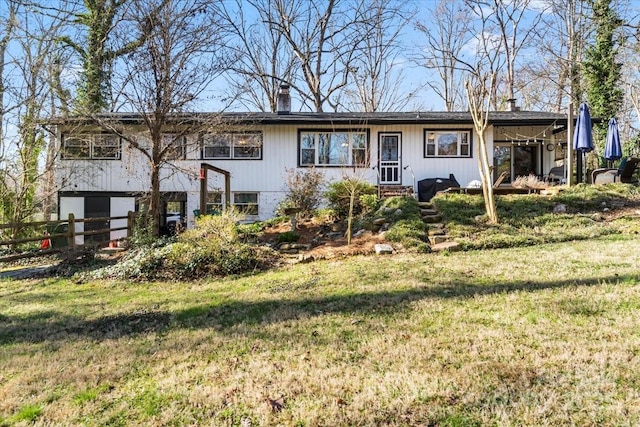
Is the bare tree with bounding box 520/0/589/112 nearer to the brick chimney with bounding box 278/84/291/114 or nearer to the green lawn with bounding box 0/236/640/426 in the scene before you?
the brick chimney with bounding box 278/84/291/114

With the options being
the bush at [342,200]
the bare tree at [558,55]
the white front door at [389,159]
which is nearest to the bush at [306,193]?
the bush at [342,200]

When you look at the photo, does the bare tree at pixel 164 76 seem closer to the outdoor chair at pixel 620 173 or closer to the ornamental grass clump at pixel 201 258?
the ornamental grass clump at pixel 201 258

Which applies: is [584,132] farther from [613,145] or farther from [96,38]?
[96,38]

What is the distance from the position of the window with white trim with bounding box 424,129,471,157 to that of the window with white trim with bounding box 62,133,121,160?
10341 mm

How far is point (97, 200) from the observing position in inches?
560

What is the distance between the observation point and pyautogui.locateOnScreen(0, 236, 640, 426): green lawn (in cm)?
236

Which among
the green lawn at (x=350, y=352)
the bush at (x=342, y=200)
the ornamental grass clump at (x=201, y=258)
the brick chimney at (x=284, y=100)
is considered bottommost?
the green lawn at (x=350, y=352)

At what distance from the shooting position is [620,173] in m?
11.3

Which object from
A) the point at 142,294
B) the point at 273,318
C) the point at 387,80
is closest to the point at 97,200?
the point at 142,294

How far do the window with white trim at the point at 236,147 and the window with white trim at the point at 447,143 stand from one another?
575 cm

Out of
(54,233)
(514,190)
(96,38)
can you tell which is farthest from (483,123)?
(96,38)

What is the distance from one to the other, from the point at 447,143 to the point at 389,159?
2.04m

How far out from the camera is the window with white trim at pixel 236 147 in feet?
46.4

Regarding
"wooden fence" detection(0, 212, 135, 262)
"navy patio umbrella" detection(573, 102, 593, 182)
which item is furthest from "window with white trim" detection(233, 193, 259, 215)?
"navy patio umbrella" detection(573, 102, 593, 182)
